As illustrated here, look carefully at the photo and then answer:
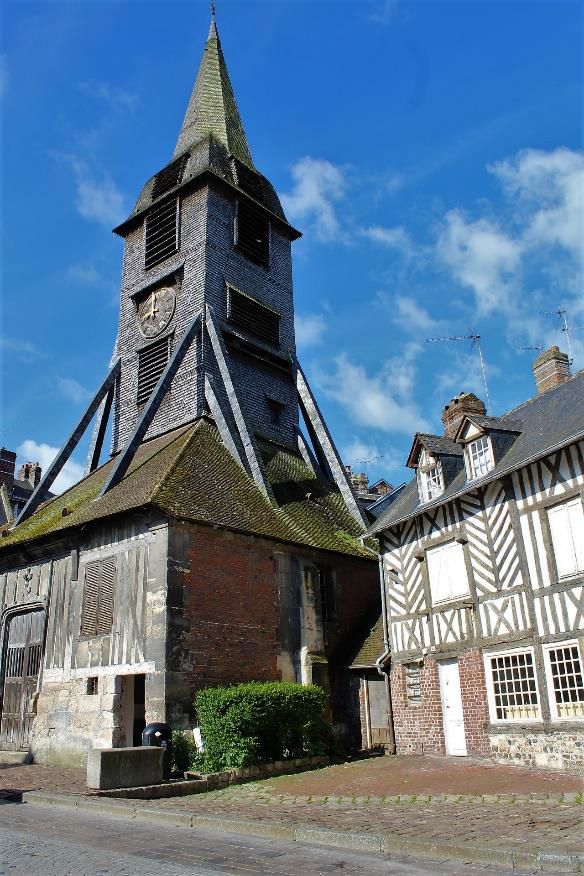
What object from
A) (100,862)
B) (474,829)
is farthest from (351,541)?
(100,862)

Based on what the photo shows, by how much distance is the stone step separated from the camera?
14.5m

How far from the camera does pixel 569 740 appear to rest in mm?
10211

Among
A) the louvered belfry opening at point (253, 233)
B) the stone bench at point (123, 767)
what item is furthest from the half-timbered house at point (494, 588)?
the louvered belfry opening at point (253, 233)

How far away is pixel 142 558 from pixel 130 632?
1.46m

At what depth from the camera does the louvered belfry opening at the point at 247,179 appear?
77.4ft

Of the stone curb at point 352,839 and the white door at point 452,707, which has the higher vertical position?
the white door at point 452,707

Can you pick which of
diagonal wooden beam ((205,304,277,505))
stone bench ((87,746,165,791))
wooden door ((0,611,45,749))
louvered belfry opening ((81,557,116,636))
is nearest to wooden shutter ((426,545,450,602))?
diagonal wooden beam ((205,304,277,505))

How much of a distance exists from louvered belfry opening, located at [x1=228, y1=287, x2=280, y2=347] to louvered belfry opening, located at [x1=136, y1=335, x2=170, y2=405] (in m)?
2.30

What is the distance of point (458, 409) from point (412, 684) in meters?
6.42

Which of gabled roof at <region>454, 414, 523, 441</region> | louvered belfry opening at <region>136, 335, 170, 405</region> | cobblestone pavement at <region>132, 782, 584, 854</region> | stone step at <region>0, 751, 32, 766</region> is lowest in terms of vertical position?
cobblestone pavement at <region>132, 782, 584, 854</region>

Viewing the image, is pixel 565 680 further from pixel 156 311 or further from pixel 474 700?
pixel 156 311

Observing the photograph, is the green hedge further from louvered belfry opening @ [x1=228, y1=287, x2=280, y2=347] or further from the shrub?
louvered belfry opening @ [x1=228, y1=287, x2=280, y2=347]

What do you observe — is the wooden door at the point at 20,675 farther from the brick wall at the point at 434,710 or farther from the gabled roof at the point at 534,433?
the gabled roof at the point at 534,433

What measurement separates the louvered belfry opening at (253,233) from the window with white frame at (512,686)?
15.9 m
